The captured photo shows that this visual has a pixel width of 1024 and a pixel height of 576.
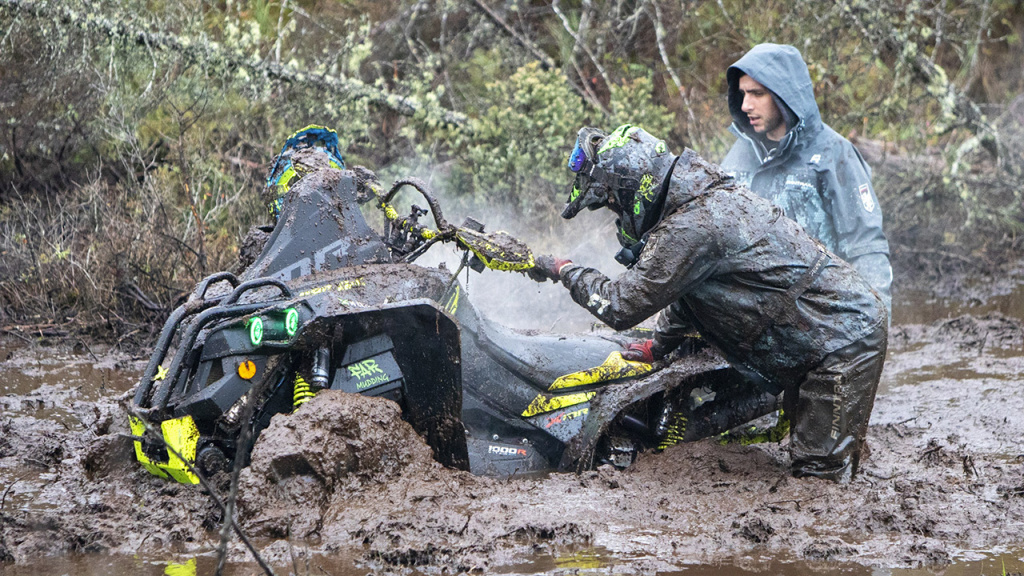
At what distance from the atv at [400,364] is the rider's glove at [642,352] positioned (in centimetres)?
6

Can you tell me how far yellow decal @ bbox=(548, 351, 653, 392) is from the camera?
4664 millimetres

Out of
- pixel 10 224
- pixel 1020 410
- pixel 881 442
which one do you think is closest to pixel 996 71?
pixel 1020 410

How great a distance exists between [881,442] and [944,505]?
1230 millimetres

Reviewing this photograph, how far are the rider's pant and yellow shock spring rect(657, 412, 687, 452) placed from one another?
575mm

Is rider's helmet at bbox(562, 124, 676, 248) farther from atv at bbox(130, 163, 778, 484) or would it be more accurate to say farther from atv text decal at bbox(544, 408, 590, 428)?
atv text decal at bbox(544, 408, 590, 428)

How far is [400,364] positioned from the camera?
160 inches

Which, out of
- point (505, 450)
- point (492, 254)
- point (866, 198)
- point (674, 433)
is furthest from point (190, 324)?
point (866, 198)

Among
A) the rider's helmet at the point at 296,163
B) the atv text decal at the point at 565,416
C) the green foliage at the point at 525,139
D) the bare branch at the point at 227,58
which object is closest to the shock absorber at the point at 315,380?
the rider's helmet at the point at 296,163

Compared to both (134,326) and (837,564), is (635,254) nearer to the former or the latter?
(837,564)

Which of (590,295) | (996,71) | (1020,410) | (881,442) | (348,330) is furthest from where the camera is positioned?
(996,71)

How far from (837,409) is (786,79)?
2.49 meters

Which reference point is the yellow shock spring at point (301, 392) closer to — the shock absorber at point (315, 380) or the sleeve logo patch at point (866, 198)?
the shock absorber at point (315, 380)

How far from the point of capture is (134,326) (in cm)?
733

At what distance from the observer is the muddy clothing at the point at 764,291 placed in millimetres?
4215
